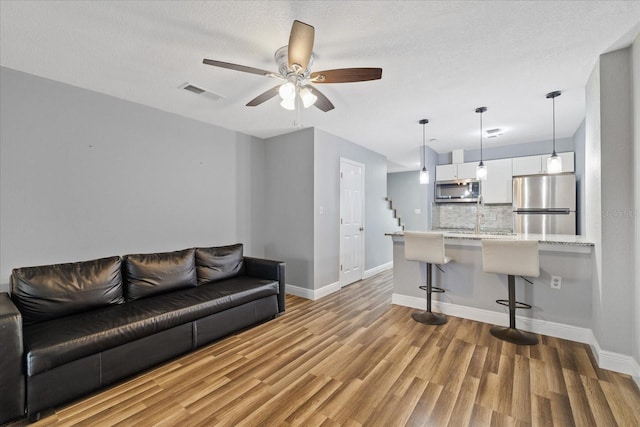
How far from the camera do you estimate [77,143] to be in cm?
283

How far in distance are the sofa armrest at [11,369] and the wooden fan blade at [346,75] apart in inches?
99.0

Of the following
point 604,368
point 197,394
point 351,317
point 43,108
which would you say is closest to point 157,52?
point 43,108

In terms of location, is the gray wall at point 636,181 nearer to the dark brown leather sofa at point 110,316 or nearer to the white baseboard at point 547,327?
the white baseboard at point 547,327

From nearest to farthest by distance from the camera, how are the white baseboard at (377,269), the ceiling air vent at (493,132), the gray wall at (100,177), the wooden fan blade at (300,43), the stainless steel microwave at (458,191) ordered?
the wooden fan blade at (300,43) → the gray wall at (100,177) → the ceiling air vent at (493,132) → the stainless steel microwave at (458,191) → the white baseboard at (377,269)

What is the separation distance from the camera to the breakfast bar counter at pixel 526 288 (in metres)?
2.73

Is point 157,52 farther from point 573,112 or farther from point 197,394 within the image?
point 573,112

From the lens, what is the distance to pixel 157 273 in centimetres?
288

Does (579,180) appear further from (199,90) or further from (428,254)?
(199,90)

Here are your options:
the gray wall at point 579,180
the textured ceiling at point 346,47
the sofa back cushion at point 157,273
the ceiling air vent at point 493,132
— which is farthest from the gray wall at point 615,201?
the sofa back cushion at point 157,273

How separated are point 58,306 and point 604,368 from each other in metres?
4.51

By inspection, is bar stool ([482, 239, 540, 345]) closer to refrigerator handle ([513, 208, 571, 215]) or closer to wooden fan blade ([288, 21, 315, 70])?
refrigerator handle ([513, 208, 571, 215])

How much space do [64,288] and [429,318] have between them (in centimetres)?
364

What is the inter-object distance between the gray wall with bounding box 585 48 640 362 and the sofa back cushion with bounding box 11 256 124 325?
170 inches

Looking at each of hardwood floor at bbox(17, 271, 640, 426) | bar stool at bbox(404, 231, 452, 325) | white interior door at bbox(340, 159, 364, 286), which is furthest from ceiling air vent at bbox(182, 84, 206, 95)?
bar stool at bbox(404, 231, 452, 325)
